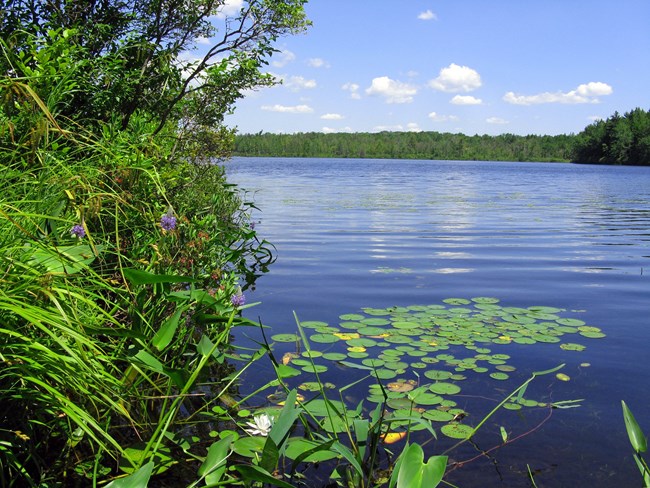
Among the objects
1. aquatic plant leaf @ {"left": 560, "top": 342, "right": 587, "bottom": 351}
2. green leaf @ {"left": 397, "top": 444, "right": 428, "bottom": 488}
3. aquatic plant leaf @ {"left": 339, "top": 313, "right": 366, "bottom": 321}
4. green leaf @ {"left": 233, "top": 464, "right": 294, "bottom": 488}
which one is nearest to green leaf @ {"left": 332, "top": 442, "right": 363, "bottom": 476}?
green leaf @ {"left": 397, "top": 444, "right": 428, "bottom": 488}

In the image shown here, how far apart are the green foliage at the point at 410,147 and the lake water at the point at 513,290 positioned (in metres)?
106

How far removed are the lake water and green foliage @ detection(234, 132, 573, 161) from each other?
106 m

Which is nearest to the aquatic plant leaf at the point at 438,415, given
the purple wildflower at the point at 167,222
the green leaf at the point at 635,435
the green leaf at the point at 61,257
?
the green leaf at the point at 635,435

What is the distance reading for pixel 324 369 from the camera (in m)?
4.45

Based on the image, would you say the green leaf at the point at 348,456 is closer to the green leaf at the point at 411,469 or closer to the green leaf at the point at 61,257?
the green leaf at the point at 411,469

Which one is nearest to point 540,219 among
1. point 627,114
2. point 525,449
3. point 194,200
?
point 194,200

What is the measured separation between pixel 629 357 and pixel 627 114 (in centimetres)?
10977

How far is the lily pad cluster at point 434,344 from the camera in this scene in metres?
3.94

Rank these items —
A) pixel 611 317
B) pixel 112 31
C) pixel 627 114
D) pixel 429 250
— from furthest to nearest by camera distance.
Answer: pixel 627 114, pixel 429 250, pixel 611 317, pixel 112 31

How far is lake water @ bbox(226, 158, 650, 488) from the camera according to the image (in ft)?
11.1

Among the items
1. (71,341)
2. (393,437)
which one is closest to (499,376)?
(393,437)

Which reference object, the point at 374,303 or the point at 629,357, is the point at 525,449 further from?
the point at 374,303

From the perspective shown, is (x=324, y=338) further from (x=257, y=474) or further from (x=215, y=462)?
(x=257, y=474)

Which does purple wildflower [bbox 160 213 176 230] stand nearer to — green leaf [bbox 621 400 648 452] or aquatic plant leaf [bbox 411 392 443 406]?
aquatic plant leaf [bbox 411 392 443 406]
